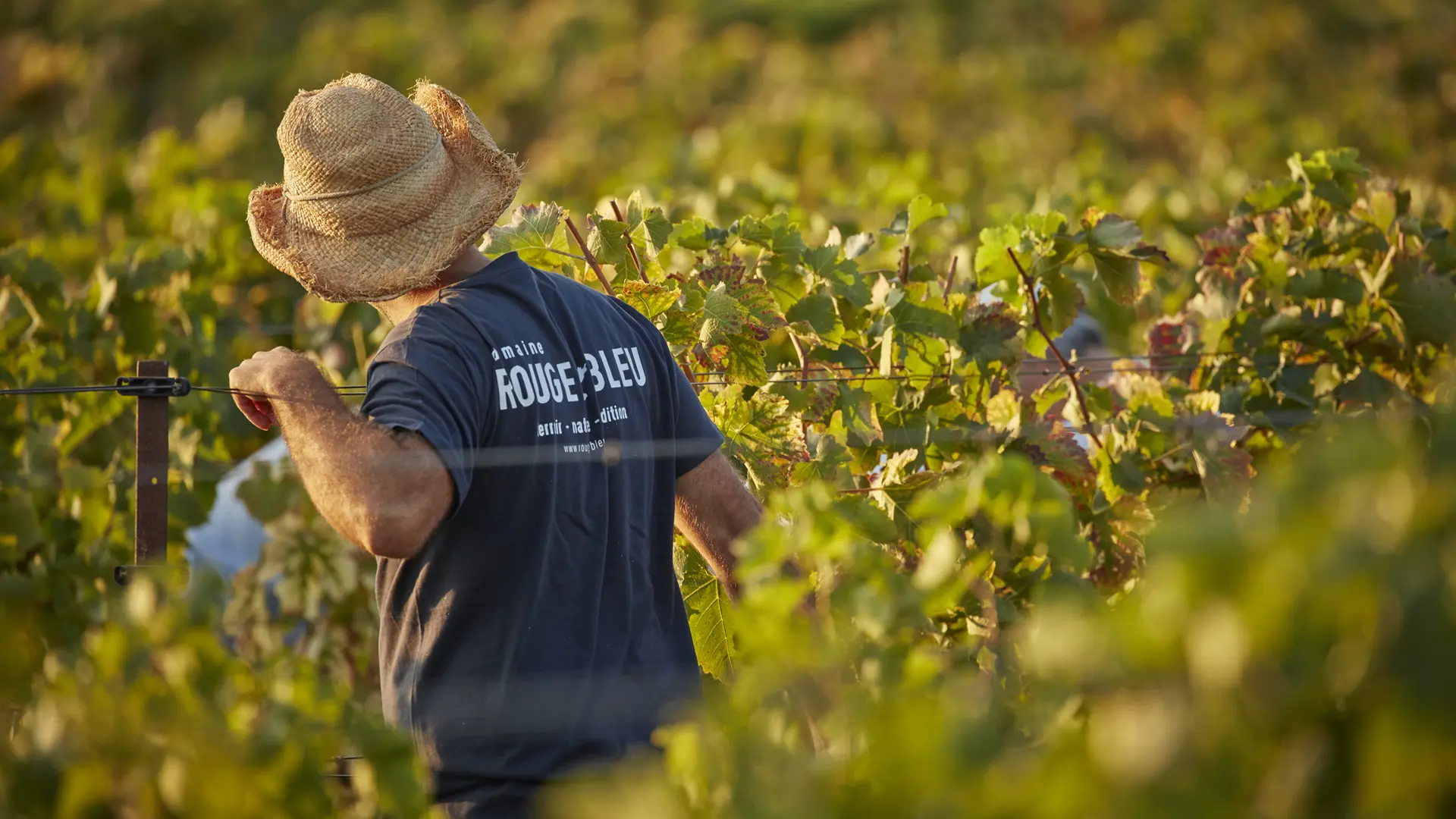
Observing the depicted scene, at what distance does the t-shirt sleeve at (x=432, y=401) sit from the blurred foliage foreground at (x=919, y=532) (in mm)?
357

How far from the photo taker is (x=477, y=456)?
6.61ft

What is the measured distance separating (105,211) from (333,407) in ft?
16.4

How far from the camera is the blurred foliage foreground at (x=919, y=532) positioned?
1.00 metres

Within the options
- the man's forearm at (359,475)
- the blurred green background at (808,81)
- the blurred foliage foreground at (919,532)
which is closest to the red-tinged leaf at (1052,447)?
the blurred foliage foreground at (919,532)

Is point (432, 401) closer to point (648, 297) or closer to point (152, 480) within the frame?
point (152, 480)

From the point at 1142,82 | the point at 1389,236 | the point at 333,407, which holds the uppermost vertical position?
the point at 333,407

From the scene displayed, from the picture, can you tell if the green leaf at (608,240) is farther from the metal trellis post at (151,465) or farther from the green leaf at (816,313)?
the metal trellis post at (151,465)

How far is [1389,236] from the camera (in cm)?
356

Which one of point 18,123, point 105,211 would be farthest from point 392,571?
point 18,123

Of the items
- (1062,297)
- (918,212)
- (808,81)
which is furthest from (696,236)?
(808,81)

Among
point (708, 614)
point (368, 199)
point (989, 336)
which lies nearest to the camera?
point (368, 199)

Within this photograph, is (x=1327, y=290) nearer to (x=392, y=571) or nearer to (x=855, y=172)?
(x=392, y=571)

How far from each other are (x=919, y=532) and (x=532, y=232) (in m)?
1.44

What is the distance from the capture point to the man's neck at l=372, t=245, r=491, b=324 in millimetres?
2229
